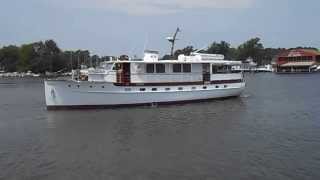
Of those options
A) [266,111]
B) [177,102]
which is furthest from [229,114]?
[177,102]

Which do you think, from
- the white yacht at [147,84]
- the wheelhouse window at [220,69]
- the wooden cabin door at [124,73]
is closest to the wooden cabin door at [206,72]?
the white yacht at [147,84]

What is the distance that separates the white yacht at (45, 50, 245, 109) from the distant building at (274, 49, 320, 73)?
13445cm

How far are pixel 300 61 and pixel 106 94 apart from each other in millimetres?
148006

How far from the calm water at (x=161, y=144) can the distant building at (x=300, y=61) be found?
142 m

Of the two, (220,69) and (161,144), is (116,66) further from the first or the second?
(161,144)

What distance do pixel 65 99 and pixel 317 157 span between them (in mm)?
24653

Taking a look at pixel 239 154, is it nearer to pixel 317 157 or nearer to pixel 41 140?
pixel 317 157

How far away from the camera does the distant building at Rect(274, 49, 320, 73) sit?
18062cm

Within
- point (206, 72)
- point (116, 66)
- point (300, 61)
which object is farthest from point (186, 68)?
point (300, 61)

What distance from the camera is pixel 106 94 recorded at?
44.2 m

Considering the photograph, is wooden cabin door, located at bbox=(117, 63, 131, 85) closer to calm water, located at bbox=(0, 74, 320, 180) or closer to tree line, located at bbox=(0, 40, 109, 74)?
calm water, located at bbox=(0, 74, 320, 180)

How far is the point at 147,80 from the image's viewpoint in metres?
45.9

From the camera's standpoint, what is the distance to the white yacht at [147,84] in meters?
43.6

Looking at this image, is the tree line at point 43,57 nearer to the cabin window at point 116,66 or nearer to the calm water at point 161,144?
the cabin window at point 116,66
